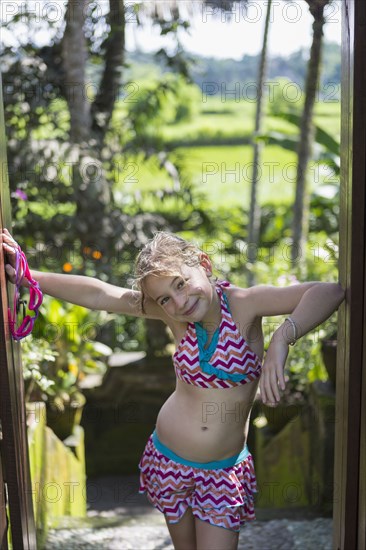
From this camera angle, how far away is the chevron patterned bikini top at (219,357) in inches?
108

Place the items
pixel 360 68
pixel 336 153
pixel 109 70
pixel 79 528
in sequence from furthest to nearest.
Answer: pixel 336 153
pixel 109 70
pixel 79 528
pixel 360 68

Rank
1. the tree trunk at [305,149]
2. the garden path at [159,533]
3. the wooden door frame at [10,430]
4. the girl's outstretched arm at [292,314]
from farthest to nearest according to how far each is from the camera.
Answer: the tree trunk at [305,149], the garden path at [159,533], the wooden door frame at [10,430], the girl's outstretched arm at [292,314]

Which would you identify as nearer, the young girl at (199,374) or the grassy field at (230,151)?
the young girl at (199,374)

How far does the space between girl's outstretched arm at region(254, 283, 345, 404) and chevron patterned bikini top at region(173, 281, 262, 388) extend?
0.17m

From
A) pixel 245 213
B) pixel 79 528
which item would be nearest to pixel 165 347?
pixel 79 528

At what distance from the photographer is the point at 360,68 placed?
89.4 inches

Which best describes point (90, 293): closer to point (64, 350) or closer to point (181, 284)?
point (181, 284)

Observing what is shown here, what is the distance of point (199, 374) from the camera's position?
2.77 m

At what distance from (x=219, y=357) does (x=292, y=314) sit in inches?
13.0

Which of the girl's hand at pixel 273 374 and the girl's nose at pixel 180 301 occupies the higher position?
the girl's nose at pixel 180 301

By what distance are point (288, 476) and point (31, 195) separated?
2.81m

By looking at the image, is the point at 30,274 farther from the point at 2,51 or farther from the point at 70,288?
the point at 2,51

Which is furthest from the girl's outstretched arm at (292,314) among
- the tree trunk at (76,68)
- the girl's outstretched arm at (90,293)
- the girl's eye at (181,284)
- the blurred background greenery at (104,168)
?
the tree trunk at (76,68)

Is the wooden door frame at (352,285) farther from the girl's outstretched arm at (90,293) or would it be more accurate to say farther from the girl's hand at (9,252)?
the girl's hand at (9,252)
